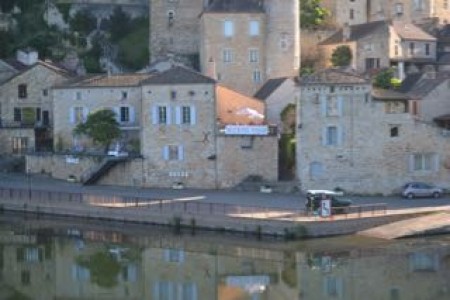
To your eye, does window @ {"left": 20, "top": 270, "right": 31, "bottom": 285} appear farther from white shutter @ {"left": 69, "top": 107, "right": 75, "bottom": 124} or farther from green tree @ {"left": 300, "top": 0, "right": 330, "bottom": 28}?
green tree @ {"left": 300, "top": 0, "right": 330, "bottom": 28}

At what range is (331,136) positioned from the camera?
1916 inches

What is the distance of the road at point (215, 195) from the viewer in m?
45.0

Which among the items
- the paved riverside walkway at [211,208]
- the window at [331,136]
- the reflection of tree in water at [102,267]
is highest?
the window at [331,136]

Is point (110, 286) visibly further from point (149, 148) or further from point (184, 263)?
point (149, 148)

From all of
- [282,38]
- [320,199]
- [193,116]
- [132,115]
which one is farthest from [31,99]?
[320,199]

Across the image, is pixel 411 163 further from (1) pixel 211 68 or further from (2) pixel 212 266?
(1) pixel 211 68

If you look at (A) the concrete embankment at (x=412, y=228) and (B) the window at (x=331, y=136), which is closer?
(A) the concrete embankment at (x=412, y=228)

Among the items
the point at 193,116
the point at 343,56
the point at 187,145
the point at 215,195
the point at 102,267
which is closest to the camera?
the point at 102,267

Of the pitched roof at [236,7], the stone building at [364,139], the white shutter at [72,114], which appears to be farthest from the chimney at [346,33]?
the white shutter at [72,114]

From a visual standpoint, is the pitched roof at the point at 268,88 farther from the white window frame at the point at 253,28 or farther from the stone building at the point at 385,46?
the stone building at the point at 385,46

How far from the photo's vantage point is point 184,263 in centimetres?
3734

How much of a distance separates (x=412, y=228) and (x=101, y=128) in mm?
20739

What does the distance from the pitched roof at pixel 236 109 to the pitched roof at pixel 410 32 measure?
47.7 ft


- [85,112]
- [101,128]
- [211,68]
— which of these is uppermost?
[211,68]
